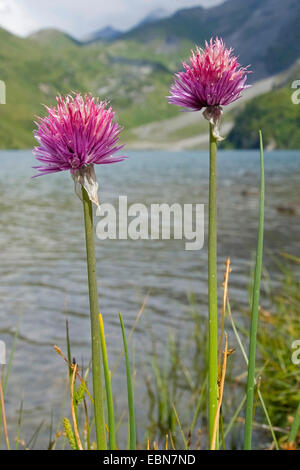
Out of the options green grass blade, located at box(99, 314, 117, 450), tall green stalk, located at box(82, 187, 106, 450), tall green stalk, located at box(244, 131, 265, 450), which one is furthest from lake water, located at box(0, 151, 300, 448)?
tall green stalk, located at box(244, 131, 265, 450)

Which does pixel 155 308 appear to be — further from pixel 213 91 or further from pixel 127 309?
pixel 213 91

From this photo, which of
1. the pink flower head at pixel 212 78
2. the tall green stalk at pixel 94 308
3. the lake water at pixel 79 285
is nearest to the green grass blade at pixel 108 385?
the tall green stalk at pixel 94 308

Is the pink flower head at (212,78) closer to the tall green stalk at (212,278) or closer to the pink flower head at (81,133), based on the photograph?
the tall green stalk at (212,278)

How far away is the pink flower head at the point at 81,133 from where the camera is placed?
1.17 meters

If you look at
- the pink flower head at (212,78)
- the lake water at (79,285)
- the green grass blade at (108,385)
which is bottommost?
the lake water at (79,285)

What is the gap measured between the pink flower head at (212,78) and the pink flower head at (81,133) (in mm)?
275

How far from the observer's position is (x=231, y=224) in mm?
26062

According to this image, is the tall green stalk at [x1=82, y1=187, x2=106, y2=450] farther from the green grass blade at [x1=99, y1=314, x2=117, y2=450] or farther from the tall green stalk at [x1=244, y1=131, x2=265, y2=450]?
the tall green stalk at [x1=244, y1=131, x2=265, y2=450]

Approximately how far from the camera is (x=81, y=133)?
3.84ft

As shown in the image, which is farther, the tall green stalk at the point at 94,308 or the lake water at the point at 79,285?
the lake water at the point at 79,285

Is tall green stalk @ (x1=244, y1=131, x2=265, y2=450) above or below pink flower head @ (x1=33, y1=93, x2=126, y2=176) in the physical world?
below

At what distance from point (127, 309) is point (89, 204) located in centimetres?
1111

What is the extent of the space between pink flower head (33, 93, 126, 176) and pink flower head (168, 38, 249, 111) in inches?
A: 10.8

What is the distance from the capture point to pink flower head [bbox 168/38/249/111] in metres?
1.34
